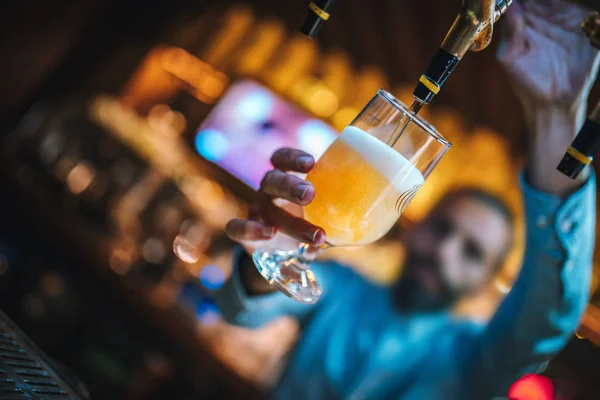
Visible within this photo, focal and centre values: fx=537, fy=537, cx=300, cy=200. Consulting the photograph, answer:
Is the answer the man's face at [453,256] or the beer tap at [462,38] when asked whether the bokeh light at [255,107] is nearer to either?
the man's face at [453,256]

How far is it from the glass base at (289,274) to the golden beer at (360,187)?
0.16 meters

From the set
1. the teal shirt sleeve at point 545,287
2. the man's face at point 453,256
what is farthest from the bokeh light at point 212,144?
the teal shirt sleeve at point 545,287

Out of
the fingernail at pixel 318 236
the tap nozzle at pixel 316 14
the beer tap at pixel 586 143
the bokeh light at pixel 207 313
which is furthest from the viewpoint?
the bokeh light at pixel 207 313

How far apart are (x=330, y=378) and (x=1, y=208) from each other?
10.4ft

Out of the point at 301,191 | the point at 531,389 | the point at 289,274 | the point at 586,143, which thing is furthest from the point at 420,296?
the point at 586,143

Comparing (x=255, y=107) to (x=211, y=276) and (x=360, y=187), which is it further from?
A: (x=360, y=187)

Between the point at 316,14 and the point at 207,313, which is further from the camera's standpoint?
the point at 207,313

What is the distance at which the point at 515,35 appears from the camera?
1043 millimetres

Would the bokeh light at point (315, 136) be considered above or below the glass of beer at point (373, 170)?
below

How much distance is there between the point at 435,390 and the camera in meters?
1.97

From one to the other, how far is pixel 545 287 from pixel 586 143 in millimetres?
716

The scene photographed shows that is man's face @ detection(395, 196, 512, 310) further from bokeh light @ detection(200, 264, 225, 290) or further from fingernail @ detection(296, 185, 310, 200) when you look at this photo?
fingernail @ detection(296, 185, 310, 200)

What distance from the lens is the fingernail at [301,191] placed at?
1050 mm

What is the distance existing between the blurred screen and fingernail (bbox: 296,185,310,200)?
268cm
